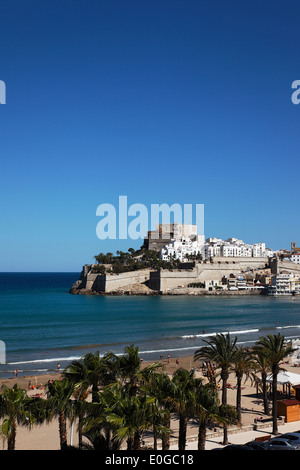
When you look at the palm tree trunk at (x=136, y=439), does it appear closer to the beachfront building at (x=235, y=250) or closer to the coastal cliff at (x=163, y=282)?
the coastal cliff at (x=163, y=282)

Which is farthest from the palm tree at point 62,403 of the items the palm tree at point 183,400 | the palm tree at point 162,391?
the palm tree at point 183,400

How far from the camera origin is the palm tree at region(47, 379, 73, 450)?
7723 mm

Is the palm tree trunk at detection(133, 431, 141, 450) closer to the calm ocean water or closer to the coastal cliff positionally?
the calm ocean water

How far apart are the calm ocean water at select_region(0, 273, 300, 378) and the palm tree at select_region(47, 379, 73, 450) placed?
13038mm

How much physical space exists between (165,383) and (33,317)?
114 feet

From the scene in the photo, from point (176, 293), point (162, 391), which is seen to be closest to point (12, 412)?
point (162, 391)

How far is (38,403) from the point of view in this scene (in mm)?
7812

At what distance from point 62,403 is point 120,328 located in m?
25.9

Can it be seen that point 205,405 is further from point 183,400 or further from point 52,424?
point 52,424

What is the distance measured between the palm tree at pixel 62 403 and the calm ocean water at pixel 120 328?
13038 millimetres

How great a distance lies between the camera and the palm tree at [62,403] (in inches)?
304

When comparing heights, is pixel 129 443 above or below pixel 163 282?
below

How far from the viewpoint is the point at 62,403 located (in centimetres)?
766
